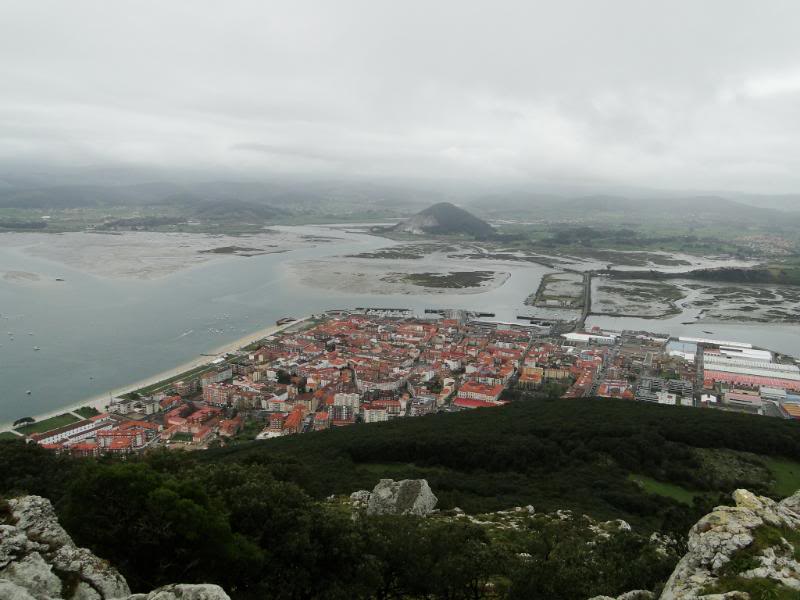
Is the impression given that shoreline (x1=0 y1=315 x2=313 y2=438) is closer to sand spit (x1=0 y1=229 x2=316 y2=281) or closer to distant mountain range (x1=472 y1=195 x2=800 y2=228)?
sand spit (x1=0 y1=229 x2=316 y2=281)

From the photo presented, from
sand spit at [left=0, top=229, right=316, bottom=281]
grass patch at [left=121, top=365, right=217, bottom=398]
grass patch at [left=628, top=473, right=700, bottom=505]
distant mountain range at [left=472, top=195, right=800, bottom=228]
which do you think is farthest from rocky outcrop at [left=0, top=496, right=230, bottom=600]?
distant mountain range at [left=472, top=195, right=800, bottom=228]

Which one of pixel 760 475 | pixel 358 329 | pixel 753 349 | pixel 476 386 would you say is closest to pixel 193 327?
pixel 358 329

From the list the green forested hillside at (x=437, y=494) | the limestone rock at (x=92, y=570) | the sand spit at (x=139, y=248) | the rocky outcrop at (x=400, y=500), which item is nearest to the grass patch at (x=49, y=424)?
the green forested hillside at (x=437, y=494)

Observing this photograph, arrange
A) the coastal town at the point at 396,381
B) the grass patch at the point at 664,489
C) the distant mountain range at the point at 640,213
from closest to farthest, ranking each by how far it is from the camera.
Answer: the grass patch at the point at 664,489 < the coastal town at the point at 396,381 < the distant mountain range at the point at 640,213

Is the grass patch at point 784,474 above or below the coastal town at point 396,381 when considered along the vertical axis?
above

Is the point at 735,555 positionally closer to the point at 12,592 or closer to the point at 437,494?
the point at 12,592

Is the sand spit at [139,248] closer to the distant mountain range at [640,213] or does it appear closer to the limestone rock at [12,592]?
the limestone rock at [12,592]
